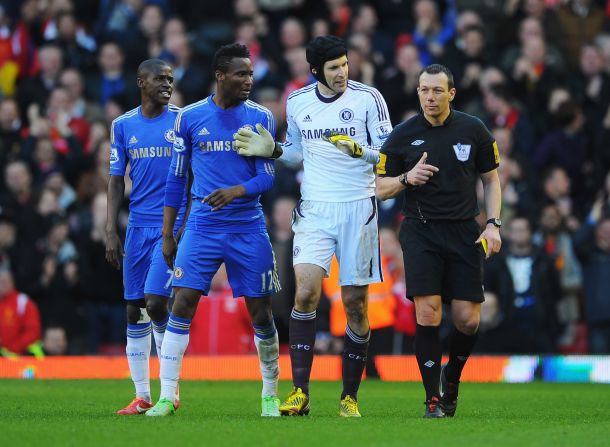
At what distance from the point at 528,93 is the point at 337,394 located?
7.47 meters

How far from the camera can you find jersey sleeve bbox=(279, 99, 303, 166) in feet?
37.3

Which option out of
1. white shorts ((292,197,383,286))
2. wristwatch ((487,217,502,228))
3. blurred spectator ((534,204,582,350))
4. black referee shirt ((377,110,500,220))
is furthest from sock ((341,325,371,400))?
blurred spectator ((534,204,582,350))

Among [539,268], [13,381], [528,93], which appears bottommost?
[13,381]

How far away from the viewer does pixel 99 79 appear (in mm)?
22828

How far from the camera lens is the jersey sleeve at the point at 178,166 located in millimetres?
10719

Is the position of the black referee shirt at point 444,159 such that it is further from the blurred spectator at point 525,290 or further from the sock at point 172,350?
the blurred spectator at point 525,290

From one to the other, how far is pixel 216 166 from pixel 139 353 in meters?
1.93

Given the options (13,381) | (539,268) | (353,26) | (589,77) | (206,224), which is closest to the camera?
(206,224)

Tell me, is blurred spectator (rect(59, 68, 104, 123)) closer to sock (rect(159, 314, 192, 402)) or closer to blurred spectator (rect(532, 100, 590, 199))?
blurred spectator (rect(532, 100, 590, 199))

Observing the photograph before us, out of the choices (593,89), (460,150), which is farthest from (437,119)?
(593,89)

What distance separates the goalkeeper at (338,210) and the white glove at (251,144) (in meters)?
0.33

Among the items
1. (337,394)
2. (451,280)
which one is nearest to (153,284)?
(451,280)

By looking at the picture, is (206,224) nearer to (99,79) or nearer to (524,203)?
(524,203)

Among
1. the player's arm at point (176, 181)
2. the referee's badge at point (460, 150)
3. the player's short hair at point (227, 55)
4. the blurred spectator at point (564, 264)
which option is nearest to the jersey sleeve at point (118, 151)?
the player's arm at point (176, 181)
